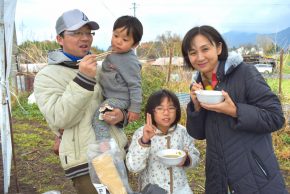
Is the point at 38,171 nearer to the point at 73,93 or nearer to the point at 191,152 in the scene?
the point at 191,152

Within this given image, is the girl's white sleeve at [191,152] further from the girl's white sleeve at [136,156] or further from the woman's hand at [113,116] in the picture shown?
the woman's hand at [113,116]

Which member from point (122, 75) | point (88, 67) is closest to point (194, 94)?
point (122, 75)

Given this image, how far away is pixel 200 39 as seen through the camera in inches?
69.3

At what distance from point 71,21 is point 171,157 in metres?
0.93

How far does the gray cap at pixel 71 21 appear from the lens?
1789mm

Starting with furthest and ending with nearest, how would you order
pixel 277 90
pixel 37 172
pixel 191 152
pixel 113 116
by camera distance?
pixel 277 90
pixel 37 172
pixel 191 152
pixel 113 116

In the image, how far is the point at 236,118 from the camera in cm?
166

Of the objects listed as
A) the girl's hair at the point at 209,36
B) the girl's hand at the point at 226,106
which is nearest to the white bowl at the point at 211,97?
the girl's hand at the point at 226,106

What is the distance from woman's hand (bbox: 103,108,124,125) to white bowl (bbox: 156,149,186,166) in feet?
1.03

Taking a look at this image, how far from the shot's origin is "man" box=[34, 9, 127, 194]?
165cm

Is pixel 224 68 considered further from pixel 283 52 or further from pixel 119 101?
pixel 283 52

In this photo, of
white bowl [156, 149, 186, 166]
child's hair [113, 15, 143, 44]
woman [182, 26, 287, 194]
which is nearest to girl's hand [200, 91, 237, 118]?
woman [182, 26, 287, 194]

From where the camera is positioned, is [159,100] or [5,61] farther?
[5,61]

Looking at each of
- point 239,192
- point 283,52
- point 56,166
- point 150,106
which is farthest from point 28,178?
point 283,52
